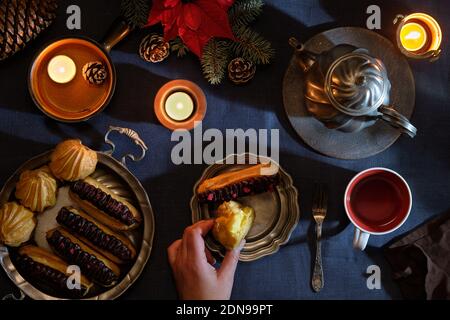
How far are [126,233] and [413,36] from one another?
70cm

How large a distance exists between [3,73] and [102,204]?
1.14ft

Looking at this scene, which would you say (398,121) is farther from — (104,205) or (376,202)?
(104,205)

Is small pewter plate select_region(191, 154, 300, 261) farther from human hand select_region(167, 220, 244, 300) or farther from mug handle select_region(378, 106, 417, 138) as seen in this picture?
mug handle select_region(378, 106, 417, 138)

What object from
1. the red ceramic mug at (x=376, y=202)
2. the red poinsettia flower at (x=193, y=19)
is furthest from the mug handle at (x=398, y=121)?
the red poinsettia flower at (x=193, y=19)

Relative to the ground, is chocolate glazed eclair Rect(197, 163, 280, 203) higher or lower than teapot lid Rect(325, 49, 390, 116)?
lower

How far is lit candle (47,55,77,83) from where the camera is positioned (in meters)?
1.06

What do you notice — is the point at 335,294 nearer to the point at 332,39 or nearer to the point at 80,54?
the point at 332,39

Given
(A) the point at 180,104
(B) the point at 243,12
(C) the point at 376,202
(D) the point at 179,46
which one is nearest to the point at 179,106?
(A) the point at 180,104

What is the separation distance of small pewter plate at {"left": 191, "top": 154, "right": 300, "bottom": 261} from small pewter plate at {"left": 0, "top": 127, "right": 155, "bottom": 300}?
0.10 m

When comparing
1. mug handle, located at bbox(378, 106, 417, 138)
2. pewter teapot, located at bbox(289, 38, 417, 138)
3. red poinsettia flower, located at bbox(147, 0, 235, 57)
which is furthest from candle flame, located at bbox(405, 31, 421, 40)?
red poinsettia flower, located at bbox(147, 0, 235, 57)

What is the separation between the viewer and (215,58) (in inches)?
41.5

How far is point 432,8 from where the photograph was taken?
1100mm

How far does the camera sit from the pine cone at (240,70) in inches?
41.8
